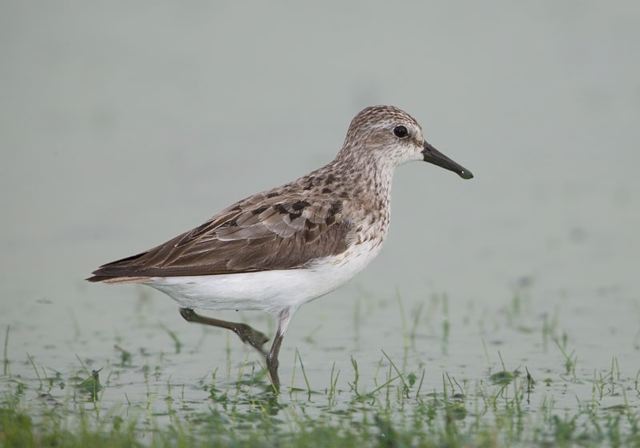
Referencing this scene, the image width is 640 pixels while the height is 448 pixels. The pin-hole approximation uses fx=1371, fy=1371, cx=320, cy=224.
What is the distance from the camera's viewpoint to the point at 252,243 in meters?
9.96

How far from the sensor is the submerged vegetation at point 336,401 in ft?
27.7

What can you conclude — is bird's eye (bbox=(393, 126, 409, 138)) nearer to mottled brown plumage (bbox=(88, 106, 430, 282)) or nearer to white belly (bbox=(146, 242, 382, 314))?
mottled brown plumage (bbox=(88, 106, 430, 282))

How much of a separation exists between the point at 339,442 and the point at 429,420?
98 centimetres

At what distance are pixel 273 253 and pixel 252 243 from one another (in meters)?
0.17

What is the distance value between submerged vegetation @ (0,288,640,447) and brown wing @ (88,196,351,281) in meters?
0.88

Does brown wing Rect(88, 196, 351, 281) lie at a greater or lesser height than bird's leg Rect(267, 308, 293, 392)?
greater

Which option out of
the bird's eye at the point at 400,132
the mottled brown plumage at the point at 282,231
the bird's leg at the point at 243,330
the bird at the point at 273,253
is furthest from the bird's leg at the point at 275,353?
the bird's eye at the point at 400,132

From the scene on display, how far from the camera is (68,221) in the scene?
1495 cm

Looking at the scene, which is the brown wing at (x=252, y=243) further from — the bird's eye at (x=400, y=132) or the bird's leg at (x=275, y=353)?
the bird's eye at (x=400, y=132)

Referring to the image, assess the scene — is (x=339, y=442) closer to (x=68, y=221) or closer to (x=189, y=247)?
(x=189, y=247)

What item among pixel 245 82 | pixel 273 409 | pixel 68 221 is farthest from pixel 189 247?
pixel 245 82

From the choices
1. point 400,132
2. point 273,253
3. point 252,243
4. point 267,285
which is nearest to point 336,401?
point 267,285

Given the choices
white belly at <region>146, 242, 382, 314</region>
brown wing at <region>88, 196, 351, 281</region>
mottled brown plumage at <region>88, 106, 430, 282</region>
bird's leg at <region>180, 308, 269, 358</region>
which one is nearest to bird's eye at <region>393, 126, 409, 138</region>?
mottled brown plumage at <region>88, 106, 430, 282</region>

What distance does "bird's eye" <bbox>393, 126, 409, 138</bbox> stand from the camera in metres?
11.0
